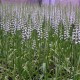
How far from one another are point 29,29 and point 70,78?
0.85m

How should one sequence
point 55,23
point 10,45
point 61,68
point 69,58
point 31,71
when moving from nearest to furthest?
point 61,68 → point 31,71 → point 69,58 → point 10,45 → point 55,23

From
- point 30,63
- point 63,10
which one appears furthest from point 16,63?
point 63,10

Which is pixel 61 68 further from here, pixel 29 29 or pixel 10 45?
pixel 10 45

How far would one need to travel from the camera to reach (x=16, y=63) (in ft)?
11.5

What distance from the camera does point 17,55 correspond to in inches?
151

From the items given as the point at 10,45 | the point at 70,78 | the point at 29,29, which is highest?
the point at 29,29

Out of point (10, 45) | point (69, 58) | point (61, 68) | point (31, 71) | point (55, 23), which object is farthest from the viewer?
point (55, 23)

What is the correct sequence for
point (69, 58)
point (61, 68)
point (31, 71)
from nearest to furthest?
point (61, 68) < point (31, 71) < point (69, 58)

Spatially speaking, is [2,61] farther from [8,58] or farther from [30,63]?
Result: [30,63]

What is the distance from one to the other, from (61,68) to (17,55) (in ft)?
2.74

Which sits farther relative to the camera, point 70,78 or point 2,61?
point 2,61

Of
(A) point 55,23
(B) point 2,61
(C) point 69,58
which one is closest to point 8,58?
(B) point 2,61

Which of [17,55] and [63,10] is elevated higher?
[63,10]

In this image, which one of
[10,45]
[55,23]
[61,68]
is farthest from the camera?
[55,23]
